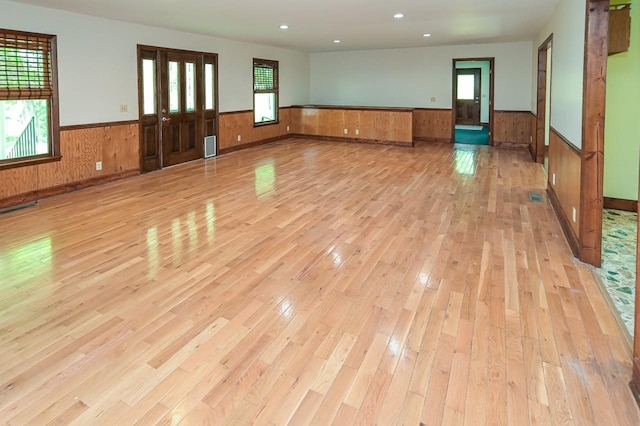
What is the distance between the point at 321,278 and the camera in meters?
3.35

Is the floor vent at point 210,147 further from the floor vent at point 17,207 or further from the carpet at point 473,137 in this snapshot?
the carpet at point 473,137

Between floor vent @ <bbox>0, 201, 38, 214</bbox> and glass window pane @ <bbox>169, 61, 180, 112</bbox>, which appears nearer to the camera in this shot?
floor vent @ <bbox>0, 201, 38, 214</bbox>

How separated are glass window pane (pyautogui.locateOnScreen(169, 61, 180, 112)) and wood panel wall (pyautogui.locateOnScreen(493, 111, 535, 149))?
7205 millimetres

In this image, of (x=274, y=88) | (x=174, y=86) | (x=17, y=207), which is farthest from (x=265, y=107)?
(x=17, y=207)

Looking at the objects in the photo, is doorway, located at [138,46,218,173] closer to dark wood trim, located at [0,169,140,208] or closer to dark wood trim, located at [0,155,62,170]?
dark wood trim, located at [0,169,140,208]

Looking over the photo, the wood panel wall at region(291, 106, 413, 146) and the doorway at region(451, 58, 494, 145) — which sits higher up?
the doorway at region(451, 58, 494, 145)

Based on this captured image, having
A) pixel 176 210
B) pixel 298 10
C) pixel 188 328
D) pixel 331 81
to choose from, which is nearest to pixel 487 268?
pixel 188 328

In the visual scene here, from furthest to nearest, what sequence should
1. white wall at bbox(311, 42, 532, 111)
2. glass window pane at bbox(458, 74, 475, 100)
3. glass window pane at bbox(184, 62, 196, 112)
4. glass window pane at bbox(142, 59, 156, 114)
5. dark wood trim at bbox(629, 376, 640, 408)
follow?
1. glass window pane at bbox(458, 74, 475, 100)
2. white wall at bbox(311, 42, 532, 111)
3. glass window pane at bbox(184, 62, 196, 112)
4. glass window pane at bbox(142, 59, 156, 114)
5. dark wood trim at bbox(629, 376, 640, 408)

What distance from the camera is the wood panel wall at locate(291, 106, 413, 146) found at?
10750 millimetres

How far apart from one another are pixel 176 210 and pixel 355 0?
10.7 feet

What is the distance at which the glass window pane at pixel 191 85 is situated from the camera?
8.24 metres

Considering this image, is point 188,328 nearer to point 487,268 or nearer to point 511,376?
point 511,376

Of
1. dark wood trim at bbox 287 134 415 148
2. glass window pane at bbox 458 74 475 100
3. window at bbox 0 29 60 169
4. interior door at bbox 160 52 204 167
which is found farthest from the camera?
glass window pane at bbox 458 74 475 100

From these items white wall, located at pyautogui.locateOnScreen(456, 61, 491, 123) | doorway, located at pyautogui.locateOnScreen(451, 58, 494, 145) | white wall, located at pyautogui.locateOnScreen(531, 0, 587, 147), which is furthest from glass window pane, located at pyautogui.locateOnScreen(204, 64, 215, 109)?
white wall, located at pyautogui.locateOnScreen(456, 61, 491, 123)
